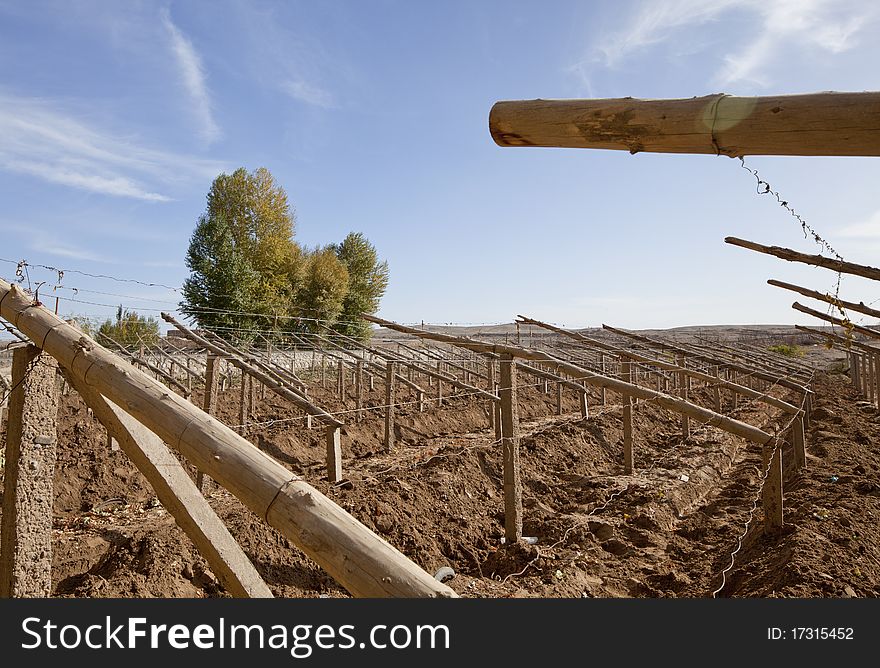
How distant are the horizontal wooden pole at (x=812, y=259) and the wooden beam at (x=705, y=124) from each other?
5131 millimetres

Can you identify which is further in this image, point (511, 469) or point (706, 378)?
point (706, 378)

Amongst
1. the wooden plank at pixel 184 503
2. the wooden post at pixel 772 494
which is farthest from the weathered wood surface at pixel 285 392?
the wooden post at pixel 772 494

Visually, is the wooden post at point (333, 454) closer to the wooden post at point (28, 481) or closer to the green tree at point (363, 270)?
the wooden post at point (28, 481)

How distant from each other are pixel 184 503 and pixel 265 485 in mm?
1285

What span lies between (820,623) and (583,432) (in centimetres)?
909

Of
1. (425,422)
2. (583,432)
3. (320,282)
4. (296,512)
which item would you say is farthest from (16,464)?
(320,282)

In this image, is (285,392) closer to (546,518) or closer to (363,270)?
(546,518)

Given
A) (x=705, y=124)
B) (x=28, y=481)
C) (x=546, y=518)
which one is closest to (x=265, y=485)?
(x=705, y=124)

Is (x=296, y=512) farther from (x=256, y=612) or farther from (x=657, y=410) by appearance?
(x=657, y=410)

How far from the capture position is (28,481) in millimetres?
3791

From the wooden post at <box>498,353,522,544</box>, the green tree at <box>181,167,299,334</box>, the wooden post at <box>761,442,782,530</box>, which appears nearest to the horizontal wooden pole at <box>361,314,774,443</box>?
the wooden post at <box>761,442,782,530</box>

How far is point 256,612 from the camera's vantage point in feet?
6.98

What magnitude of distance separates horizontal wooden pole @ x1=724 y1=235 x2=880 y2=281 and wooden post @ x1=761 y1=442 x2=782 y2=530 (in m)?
1.99

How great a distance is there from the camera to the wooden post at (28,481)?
12.0 feet
